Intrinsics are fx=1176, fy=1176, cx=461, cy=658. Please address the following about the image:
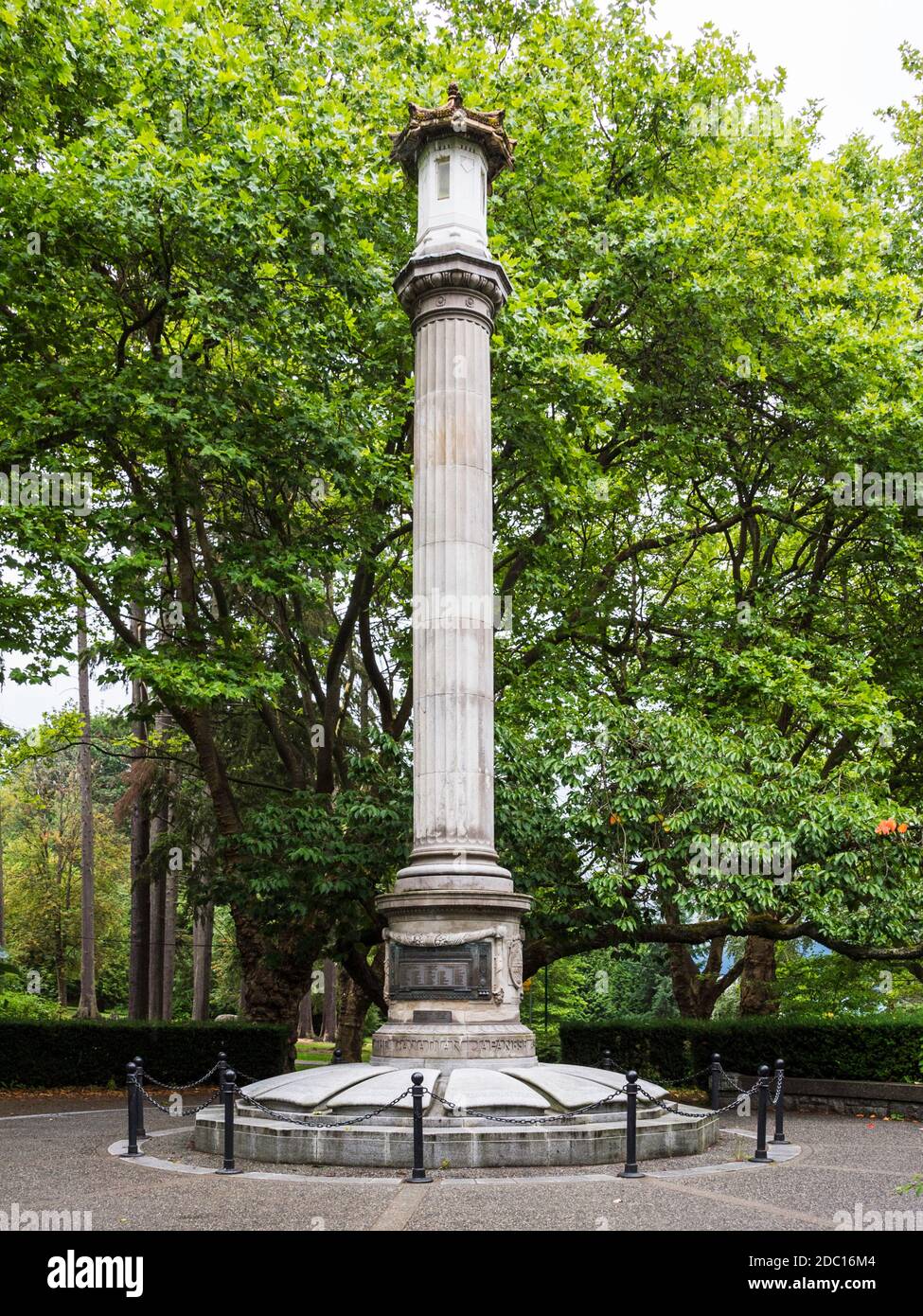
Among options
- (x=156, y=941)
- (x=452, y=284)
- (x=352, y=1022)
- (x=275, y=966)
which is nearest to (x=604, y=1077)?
(x=275, y=966)

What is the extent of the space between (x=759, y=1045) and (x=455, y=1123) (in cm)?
1093

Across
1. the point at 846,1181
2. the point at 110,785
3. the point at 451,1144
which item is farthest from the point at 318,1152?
the point at 110,785

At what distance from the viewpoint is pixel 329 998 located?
147 ft

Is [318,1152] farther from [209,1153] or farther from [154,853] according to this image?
[154,853]

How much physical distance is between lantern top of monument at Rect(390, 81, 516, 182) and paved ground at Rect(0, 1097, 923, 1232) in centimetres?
1333

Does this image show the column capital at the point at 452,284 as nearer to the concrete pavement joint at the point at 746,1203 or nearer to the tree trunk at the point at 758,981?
the concrete pavement joint at the point at 746,1203

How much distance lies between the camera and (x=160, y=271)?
18.5 metres

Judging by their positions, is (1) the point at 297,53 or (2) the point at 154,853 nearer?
(1) the point at 297,53

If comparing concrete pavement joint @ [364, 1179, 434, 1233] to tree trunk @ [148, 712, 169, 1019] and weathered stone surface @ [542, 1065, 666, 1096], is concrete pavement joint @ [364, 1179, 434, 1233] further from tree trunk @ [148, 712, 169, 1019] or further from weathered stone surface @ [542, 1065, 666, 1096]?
tree trunk @ [148, 712, 169, 1019]

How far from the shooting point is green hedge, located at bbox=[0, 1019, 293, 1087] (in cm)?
2164

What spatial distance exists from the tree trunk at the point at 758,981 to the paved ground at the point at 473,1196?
12.7 meters

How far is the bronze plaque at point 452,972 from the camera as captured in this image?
13.8m

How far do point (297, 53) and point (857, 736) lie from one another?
15827 millimetres

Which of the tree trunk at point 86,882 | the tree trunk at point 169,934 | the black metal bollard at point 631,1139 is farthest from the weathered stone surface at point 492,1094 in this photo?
the tree trunk at point 86,882
